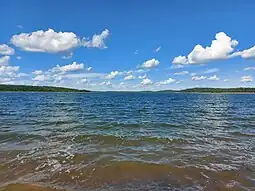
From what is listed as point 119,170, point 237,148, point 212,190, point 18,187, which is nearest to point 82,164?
point 119,170

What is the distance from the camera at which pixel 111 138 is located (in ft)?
51.8

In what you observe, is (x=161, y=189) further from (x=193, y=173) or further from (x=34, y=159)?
(x=34, y=159)

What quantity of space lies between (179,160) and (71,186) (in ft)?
17.2

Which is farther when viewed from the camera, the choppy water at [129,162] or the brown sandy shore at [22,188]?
the choppy water at [129,162]

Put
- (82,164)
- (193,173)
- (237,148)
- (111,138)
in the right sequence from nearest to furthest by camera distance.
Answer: (193,173), (82,164), (237,148), (111,138)

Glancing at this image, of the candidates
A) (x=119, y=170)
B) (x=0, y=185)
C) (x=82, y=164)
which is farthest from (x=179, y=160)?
(x=0, y=185)

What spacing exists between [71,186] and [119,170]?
7.53 feet

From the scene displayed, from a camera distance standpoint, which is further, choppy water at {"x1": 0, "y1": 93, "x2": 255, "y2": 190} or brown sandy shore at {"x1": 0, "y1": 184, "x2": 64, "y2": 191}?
choppy water at {"x1": 0, "y1": 93, "x2": 255, "y2": 190}

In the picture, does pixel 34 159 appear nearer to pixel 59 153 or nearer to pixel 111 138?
pixel 59 153

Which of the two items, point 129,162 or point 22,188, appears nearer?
point 22,188

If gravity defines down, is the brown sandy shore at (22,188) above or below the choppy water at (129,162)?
above

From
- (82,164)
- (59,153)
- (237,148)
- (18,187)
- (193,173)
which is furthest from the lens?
(237,148)

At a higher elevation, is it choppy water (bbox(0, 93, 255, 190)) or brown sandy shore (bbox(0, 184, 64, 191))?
brown sandy shore (bbox(0, 184, 64, 191))

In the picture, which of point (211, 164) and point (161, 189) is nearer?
point (161, 189)
